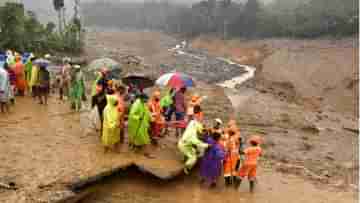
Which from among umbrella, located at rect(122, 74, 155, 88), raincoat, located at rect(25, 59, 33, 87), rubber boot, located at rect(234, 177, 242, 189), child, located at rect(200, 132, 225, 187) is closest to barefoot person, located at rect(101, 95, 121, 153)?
child, located at rect(200, 132, 225, 187)

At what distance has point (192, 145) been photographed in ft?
25.5

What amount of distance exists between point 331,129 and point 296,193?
25.7 feet

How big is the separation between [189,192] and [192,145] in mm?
825

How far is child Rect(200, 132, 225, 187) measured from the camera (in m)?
7.60

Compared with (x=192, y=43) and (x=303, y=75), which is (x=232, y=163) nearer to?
(x=303, y=75)

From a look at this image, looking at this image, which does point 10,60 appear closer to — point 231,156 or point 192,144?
point 192,144

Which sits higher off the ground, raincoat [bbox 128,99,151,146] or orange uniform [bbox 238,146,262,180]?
raincoat [bbox 128,99,151,146]

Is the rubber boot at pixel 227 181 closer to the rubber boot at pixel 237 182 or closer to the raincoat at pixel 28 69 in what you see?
the rubber boot at pixel 237 182

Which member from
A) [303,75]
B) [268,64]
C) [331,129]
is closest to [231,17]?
[268,64]

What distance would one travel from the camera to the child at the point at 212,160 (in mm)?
7598

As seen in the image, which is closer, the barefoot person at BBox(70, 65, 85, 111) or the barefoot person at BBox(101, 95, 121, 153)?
the barefoot person at BBox(101, 95, 121, 153)

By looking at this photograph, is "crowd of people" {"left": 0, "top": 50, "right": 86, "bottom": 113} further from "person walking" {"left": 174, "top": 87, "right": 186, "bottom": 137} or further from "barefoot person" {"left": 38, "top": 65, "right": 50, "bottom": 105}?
"person walking" {"left": 174, "top": 87, "right": 186, "bottom": 137}

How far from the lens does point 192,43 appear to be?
188 ft

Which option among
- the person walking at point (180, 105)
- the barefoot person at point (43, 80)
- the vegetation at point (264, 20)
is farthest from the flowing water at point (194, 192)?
the vegetation at point (264, 20)
